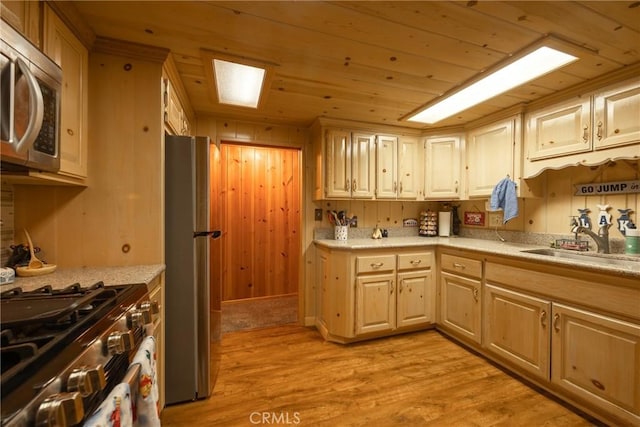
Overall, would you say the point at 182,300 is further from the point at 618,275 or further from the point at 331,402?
the point at 618,275

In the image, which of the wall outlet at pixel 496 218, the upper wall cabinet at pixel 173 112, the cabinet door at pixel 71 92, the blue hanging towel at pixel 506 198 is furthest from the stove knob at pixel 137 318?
the wall outlet at pixel 496 218

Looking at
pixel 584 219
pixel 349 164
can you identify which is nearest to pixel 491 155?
pixel 584 219

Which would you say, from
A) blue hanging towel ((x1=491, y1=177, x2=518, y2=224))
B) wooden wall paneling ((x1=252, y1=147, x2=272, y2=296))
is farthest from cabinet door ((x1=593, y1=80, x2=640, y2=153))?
wooden wall paneling ((x1=252, y1=147, x2=272, y2=296))

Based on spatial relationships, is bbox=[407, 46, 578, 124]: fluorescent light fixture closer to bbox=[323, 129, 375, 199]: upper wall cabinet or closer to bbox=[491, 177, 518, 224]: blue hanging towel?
bbox=[323, 129, 375, 199]: upper wall cabinet

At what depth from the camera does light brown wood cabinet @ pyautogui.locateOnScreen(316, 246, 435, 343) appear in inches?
95.3

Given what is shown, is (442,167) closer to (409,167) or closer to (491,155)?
(409,167)

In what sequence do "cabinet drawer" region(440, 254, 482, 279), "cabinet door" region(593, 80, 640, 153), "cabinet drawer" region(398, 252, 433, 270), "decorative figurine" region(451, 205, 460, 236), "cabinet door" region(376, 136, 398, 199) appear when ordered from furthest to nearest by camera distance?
"decorative figurine" region(451, 205, 460, 236)
"cabinet door" region(376, 136, 398, 199)
"cabinet drawer" region(398, 252, 433, 270)
"cabinet drawer" region(440, 254, 482, 279)
"cabinet door" region(593, 80, 640, 153)

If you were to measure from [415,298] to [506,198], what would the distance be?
1217 millimetres

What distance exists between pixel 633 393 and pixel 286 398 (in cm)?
189

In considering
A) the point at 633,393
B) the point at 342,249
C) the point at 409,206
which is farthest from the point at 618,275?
the point at 409,206

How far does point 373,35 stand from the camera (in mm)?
1414

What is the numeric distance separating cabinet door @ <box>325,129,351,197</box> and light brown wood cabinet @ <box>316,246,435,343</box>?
61 cm

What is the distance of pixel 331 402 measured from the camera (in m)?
1.70

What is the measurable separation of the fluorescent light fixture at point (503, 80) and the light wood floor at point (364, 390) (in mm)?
2118
